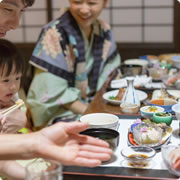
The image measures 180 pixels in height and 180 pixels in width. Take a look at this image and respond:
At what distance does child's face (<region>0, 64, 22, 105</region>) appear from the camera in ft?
6.88

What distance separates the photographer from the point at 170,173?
4.42 feet

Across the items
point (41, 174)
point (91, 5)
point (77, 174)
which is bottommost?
point (77, 174)

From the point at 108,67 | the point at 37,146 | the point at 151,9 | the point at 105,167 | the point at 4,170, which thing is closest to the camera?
the point at 37,146

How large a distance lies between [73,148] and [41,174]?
24 cm

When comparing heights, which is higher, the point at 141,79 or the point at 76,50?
the point at 76,50

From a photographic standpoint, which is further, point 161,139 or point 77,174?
point 161,139

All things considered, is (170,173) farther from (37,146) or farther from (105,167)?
(37,146)

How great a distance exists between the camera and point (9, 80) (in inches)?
83.7

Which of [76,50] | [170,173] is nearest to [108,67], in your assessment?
[76,50]

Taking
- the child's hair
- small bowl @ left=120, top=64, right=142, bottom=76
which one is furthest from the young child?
small bowl @ left=120, top=64, right=142, bottom=76

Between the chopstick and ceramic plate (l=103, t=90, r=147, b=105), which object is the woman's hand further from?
the chopstick

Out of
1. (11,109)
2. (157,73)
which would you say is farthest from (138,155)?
(157,73)

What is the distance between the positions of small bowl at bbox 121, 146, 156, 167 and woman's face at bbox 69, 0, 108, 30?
6.44ft

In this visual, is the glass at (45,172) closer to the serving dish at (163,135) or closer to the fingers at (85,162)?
the fingers at (85,162)
